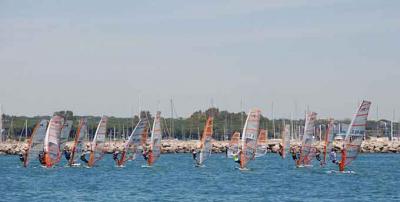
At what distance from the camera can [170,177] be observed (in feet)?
228

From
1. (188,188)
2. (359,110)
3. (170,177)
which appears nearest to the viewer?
(188,188)

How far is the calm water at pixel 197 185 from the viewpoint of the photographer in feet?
169

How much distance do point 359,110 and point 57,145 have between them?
24.7 meters

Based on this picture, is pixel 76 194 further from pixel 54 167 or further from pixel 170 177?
pixel 54 167

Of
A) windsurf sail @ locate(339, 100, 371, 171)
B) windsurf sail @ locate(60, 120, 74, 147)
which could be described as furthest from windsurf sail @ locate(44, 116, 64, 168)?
windsurf sail @ locate(339, 100, 371, 171)

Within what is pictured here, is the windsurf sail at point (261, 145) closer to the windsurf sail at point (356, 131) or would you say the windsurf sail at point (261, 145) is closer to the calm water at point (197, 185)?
the calm water at point (197, 185)

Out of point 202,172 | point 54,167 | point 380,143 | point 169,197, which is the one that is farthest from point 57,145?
point 380,143

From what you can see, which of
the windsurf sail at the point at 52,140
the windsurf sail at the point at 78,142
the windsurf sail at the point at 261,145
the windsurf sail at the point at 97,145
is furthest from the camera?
the windsurf sail at the point at 261,145

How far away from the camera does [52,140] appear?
259ft

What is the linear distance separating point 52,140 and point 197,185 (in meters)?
21.5

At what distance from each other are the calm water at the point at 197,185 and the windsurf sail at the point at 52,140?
171cm

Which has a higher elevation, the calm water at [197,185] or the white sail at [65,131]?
the white sail at [65,131]

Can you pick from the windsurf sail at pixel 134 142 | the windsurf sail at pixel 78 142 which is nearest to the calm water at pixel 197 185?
the windsurf sail at pixel 78 142

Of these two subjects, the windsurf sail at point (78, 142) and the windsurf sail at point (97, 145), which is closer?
the windsurf sail at point (78, 142)
